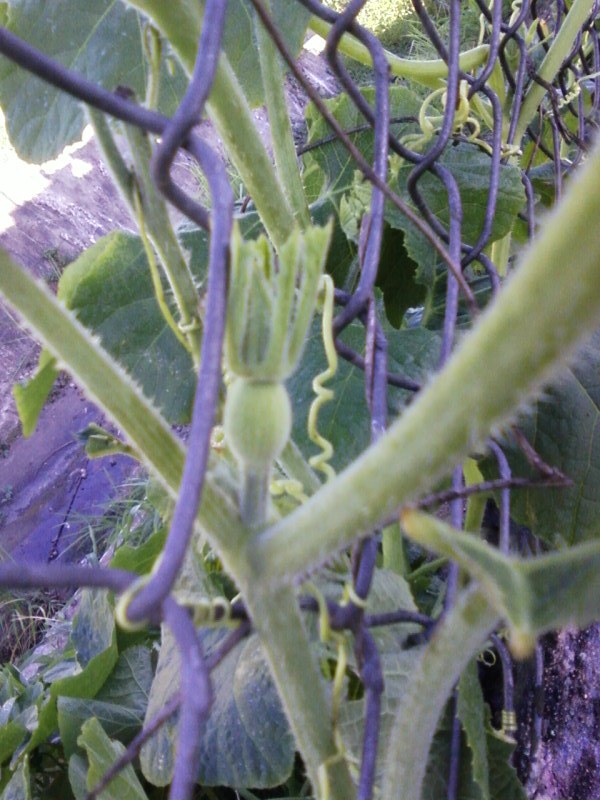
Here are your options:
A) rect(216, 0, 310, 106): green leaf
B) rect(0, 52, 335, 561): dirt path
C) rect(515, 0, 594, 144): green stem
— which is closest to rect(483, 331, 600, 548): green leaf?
rect(515, 0, 594, 144): green stem

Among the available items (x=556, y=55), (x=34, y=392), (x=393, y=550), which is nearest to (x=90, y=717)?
(x=393, y=550)

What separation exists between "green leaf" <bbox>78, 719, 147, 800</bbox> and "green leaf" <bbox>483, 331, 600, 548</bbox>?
434 millimetres

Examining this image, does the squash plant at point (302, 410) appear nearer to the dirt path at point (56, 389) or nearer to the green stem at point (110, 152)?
the green stem at point (110, 152)

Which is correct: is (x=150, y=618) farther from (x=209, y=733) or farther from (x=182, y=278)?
(x=209, y=733)

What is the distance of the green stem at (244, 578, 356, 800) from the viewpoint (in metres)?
0.33

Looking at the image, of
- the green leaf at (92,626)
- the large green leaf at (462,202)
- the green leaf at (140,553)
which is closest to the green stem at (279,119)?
the large green leaf at (462,202)

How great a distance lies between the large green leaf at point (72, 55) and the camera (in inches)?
33.2

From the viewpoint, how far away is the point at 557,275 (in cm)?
17

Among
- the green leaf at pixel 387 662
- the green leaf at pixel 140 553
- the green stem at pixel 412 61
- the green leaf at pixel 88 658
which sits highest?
the green stem at pixel 412 61

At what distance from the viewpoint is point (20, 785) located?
770 millimetres

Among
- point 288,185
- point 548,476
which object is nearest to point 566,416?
point 548,476

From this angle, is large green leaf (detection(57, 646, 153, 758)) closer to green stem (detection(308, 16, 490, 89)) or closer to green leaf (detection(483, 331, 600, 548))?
green leaf (detection(483, 331, 600, 548))

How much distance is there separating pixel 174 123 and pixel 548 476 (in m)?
0.34

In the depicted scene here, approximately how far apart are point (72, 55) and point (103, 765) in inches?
31.3
